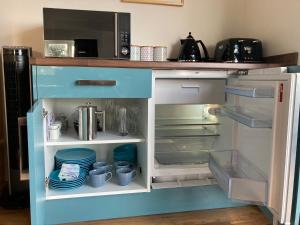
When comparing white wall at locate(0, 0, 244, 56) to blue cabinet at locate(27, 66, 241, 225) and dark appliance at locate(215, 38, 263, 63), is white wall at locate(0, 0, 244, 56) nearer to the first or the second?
dark appliance at locate(215, 38, 263, 63)

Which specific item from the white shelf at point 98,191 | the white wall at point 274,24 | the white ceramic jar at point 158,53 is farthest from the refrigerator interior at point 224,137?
the white wall at point 274,24

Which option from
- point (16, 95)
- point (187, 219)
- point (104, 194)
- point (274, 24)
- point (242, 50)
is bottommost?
point (187, 219)

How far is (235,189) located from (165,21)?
3.92 feet

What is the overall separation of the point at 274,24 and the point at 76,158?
54.0 inches

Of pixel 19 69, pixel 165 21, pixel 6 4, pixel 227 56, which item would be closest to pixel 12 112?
pixel 19 69

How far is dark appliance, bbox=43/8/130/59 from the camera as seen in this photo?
1.32 metres

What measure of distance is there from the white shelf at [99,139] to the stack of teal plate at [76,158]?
0.13 m

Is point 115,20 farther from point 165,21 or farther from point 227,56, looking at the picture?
point 227,56

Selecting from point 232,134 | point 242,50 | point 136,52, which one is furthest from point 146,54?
point 232,134

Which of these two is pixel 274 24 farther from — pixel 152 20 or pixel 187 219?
pixel 187 219

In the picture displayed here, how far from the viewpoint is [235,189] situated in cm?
106

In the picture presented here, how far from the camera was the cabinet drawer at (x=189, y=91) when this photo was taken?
145 centimetres

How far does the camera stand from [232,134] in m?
1.50

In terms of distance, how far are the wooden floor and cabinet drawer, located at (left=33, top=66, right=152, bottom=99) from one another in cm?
68
